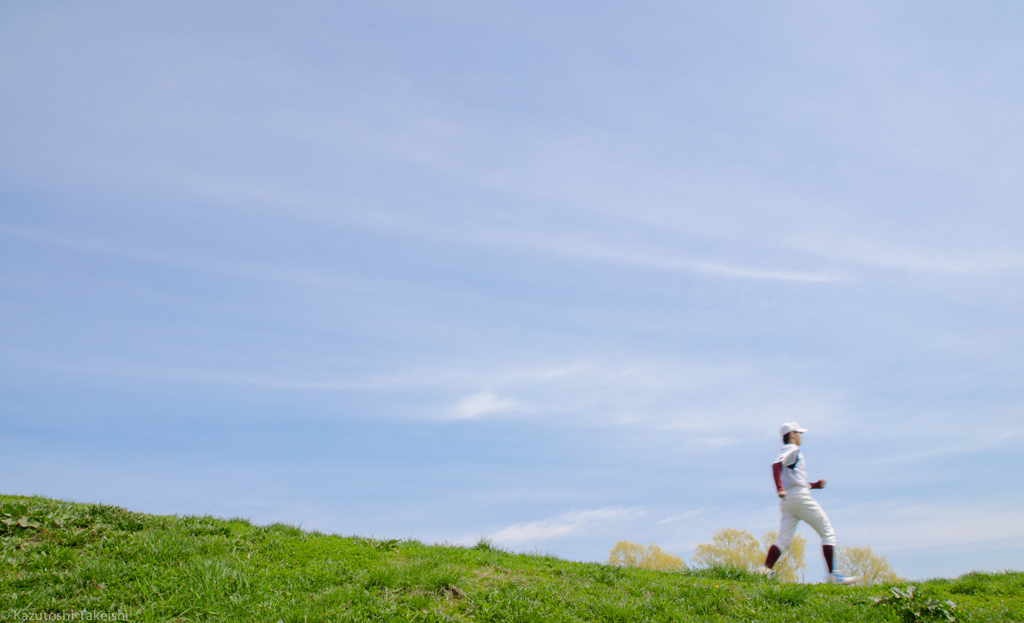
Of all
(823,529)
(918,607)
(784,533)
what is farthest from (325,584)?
(823,529)

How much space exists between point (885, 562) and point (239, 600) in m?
37.4

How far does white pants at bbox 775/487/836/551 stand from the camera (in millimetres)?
13648

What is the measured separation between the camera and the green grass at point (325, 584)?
7.88 m

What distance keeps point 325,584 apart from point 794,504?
10.2 m

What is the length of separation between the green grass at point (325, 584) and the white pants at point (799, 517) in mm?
2206

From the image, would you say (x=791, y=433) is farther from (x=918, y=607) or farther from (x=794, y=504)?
(x=918, y=607)

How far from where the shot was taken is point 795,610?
966 centimetres

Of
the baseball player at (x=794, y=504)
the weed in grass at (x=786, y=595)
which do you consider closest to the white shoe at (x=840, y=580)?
the baseball player at (x=794, y=504)

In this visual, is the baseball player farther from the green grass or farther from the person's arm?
the green grass

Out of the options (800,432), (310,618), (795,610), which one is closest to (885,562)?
(800,432)

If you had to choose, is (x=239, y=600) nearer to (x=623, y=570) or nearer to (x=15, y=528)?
(x=15, y=528)

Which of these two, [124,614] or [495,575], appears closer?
[124,614]

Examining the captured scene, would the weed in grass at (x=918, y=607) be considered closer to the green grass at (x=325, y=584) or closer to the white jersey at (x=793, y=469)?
the green grass at (x=325, y=584)

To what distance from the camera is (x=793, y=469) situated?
1413cm
